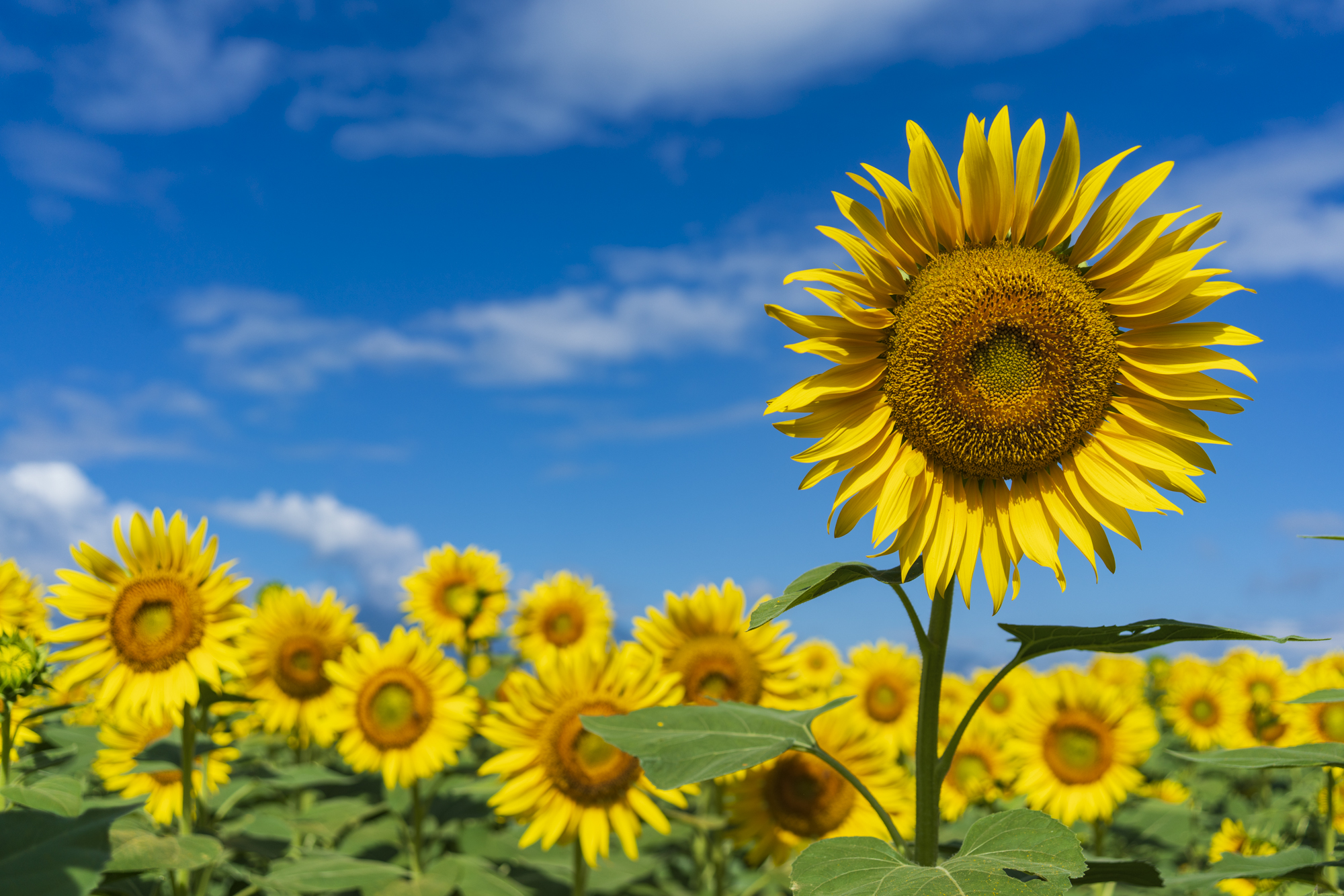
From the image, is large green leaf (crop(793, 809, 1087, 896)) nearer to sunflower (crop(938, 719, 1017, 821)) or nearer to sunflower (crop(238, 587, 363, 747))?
sunflower (crop(938, 719, 1017, 821))

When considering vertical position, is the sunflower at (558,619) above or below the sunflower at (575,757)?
above

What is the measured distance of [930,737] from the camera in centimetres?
221

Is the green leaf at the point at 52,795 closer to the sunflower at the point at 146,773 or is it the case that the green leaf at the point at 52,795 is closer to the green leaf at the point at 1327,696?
the sunflower at the point at 146,773

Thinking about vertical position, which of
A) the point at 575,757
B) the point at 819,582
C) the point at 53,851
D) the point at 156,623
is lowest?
the point at 575,757

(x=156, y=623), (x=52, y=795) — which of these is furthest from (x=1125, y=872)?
(x=156, y=623)

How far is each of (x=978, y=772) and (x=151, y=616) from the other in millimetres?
5239

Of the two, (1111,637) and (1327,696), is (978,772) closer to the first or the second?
(1327,696)

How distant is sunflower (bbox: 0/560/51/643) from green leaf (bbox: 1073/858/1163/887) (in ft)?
14.4

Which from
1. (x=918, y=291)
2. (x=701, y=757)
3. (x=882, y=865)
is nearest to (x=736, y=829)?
(x=701, y=757)

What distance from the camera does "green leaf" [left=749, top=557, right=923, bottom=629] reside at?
2039 mm

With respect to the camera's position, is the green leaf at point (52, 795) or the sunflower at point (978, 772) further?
the sunflower at point (978, 772)

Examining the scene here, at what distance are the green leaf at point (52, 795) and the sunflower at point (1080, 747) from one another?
16.4 feet

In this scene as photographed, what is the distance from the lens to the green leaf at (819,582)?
6.69ft

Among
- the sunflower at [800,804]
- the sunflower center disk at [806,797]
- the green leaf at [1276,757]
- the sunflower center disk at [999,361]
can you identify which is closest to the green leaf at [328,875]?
the sunflower at [800,804]
